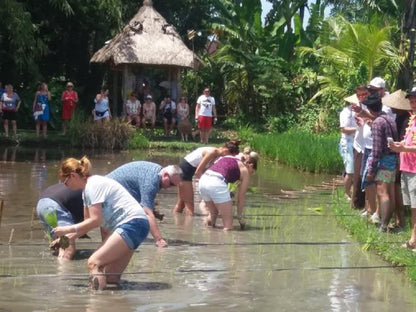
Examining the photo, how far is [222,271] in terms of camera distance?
9.74 meters

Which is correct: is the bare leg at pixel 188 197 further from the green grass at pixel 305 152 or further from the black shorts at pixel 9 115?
the black shorts at pixel 9 115

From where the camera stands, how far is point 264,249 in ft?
36.9

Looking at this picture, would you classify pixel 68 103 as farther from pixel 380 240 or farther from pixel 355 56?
pixel 380 240

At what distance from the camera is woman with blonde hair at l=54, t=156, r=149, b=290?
874 centimetres

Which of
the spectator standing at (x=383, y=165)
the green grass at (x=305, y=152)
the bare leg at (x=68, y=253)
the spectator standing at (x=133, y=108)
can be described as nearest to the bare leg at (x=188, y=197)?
the spectator standing at (x=383, y=165)

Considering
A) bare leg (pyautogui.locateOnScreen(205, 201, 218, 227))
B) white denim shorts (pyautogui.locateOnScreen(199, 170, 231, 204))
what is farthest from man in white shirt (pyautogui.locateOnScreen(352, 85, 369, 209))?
bare leg (pyautogui.locateOnScreen(205, 201, 218, 227))

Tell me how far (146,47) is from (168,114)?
2.13 m

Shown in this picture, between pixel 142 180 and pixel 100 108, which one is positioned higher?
pixel 100 108

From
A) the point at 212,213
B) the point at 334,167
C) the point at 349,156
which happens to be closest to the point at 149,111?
the point at 334,167

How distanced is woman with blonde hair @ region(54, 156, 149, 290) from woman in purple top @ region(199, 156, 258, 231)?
372cm

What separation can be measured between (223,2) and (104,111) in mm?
12685

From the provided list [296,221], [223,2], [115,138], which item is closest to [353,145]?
[296,221]

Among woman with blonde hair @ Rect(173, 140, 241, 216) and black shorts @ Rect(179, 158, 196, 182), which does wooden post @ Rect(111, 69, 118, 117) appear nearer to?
woman with blonde hair @ Rect(173, 140, 241, 216)

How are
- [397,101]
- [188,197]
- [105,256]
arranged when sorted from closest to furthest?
[105,256]
[397,101]
[188,197]
